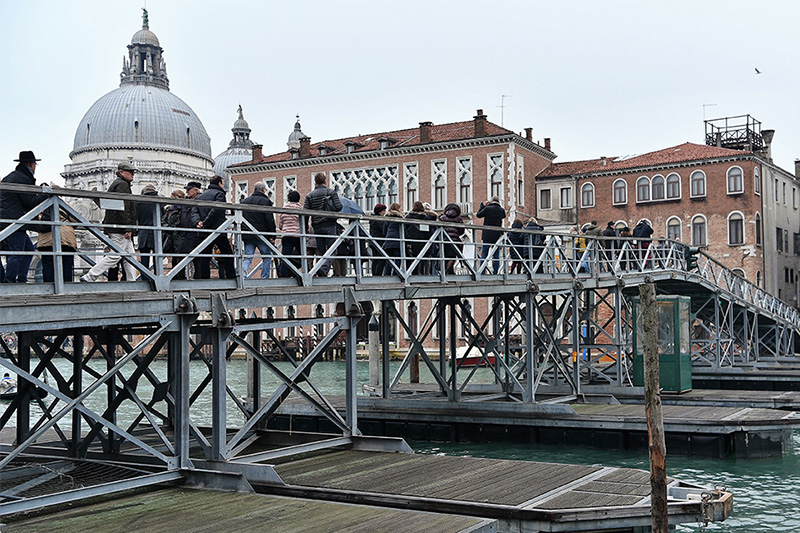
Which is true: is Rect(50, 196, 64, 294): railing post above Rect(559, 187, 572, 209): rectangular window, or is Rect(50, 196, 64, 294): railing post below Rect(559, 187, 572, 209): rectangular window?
below

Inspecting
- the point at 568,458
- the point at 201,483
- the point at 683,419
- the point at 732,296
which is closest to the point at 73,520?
the point at 201,483

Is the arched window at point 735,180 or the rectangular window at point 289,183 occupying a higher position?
the rectangular window at point 289,183

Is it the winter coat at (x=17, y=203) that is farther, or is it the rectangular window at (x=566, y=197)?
the rectangular window at (x=566, y=197)

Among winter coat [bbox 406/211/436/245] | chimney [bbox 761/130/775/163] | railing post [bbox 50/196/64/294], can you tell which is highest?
chimney [bbox 761/130/775/163]

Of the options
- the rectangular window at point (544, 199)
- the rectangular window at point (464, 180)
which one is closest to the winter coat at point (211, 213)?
the rectangular window at point (464, 180)

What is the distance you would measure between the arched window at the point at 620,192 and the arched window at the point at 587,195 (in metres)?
1.50

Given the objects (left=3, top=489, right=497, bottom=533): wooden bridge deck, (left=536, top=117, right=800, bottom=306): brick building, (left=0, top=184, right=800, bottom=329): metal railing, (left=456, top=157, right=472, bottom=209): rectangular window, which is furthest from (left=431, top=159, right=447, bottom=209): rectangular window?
(left=3, top=489, right=497, bottom=533): wooden bridge deck

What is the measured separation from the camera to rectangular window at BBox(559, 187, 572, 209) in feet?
193

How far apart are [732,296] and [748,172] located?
21.1m

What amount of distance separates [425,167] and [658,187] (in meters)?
14.8

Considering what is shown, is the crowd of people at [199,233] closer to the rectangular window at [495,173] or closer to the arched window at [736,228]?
the arched window at [736,228]

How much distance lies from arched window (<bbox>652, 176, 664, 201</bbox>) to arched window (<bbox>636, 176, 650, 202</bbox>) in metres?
0.37

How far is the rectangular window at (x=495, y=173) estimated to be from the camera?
57.8 metres

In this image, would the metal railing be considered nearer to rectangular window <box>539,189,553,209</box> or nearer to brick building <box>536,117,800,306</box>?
brick building <box>536,117,800,306</box>
